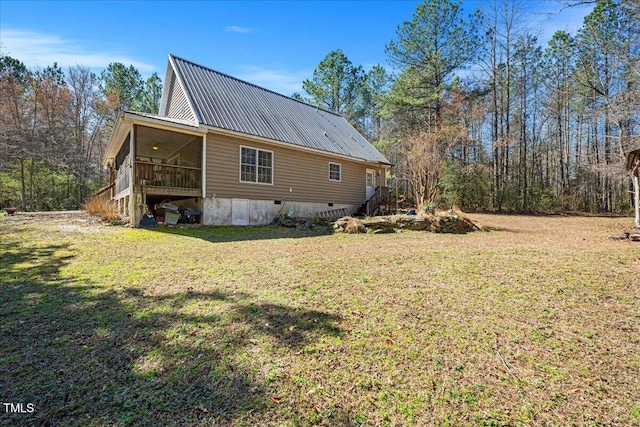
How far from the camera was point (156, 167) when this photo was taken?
9.41 metres

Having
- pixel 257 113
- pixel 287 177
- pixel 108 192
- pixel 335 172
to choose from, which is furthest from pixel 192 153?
pixel 108 192

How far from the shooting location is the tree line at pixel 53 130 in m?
20.8

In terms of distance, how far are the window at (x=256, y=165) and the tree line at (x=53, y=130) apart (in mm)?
20051

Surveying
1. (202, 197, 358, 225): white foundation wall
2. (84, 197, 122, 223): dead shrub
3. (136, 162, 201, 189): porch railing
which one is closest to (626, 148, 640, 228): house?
(202, 197, 358, 225): white foundation wall

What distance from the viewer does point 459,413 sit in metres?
1.90

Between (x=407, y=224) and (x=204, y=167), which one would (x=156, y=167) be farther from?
(x=407, y=224)

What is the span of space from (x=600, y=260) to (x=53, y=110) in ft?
107

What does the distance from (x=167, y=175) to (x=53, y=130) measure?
2149 cm

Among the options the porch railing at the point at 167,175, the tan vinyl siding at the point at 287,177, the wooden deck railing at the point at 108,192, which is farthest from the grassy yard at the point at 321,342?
the wooden deck railing at the point at 108,192

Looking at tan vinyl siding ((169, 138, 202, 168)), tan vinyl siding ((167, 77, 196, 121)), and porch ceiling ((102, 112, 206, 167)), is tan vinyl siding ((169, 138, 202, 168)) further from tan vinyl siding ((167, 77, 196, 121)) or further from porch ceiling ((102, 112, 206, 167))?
tan vinyl siding ((167, 77, 196, 121))

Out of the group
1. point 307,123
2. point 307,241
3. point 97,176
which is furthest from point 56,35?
point 97,176

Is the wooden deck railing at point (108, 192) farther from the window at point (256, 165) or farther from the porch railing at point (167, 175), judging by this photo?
the window at point (256, 165)

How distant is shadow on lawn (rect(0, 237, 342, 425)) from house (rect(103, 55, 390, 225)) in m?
6.38

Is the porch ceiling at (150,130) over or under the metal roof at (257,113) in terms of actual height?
under
